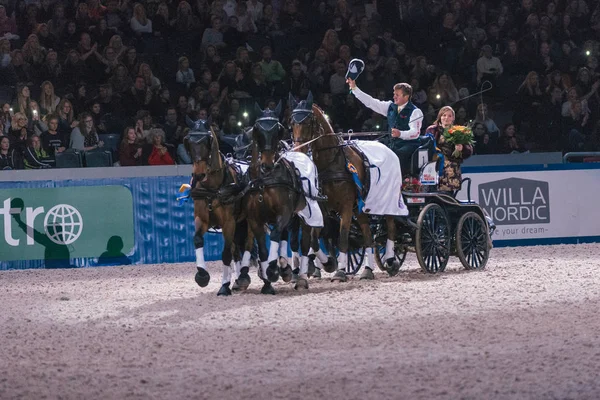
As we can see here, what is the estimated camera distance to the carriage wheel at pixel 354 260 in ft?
42.1

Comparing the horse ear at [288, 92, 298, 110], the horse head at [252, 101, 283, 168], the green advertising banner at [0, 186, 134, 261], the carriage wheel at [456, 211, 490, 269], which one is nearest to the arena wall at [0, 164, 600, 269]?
the green advertising banner at [0, 186, 134, 261]

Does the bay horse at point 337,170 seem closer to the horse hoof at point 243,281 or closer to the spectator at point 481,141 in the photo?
the horse hoof at point 243,281

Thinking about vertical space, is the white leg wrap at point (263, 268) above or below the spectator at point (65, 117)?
below

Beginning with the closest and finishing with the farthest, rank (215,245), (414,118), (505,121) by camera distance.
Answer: (414,118) → (215,245) → (505,121)

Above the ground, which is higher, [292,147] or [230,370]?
[292,147]

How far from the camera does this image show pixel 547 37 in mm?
20719

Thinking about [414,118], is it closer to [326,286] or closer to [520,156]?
[326,286]

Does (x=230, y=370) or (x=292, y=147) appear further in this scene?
(x=292, y=147)

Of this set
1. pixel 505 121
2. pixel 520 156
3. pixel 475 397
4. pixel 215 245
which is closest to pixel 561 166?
pixel 520 156

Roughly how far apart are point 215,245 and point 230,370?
9175 millimetres

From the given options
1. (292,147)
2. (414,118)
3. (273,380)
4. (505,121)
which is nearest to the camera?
(273,380)

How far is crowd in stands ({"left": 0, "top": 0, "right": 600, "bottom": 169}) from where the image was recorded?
54.8 feet

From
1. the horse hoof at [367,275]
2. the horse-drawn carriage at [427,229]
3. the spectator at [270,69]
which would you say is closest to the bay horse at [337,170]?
the horse-drawn carriage at [427,229]

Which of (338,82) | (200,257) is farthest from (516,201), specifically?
(200,257)
